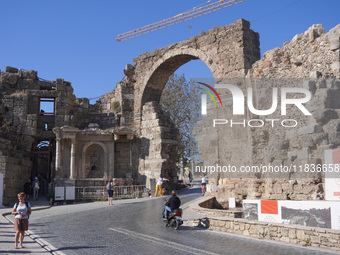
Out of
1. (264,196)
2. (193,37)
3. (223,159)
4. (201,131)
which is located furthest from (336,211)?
(193,37)

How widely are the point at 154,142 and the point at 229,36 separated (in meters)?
6.92

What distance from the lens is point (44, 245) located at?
7090 mm

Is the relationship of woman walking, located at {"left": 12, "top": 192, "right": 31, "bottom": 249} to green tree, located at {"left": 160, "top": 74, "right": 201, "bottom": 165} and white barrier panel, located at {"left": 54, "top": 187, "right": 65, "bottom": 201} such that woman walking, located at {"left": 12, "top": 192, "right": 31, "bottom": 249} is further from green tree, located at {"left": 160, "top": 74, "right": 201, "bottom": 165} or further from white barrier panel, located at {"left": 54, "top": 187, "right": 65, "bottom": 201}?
green tree, located at {"left": 160, "top": 74, "right": 201, "bottom": 165}

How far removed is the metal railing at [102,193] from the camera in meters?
17.7

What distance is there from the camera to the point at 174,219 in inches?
366

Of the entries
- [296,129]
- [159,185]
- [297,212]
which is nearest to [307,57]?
[296,129]

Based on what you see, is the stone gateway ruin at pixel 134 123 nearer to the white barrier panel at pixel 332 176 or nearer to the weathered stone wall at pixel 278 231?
the white barrier panel at pixel 332 176

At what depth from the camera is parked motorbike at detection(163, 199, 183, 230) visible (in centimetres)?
917

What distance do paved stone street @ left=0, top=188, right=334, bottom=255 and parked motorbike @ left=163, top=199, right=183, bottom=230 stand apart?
6.9 inches

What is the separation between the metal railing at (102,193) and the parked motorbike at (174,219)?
29.0 feet

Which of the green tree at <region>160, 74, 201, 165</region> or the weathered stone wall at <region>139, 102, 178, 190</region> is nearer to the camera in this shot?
the weathered stone wall at <region>139, 102, 178, 190</region>

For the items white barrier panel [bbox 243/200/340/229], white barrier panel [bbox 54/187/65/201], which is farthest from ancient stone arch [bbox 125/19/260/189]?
white barrier panel [bbox 243/200/340/229]

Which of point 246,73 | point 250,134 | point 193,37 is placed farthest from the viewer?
point 193,37

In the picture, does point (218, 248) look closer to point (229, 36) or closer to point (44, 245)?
point (44, 245)
